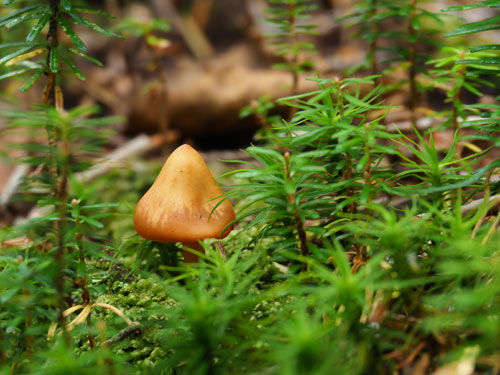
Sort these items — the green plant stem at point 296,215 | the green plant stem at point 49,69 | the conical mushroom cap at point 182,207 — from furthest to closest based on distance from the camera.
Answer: the green plant stem at point 49,69, the conical mushroom cap at point 182,207, the green plant stem at point 296,215

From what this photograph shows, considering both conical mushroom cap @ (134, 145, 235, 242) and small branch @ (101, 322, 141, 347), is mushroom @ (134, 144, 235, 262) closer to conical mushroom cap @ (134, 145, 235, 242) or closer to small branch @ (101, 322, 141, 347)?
conical mushroom cap @ (134, 145, 235, 242)

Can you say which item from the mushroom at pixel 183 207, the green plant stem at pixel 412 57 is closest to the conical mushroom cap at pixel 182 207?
the mushroom at pixel 183 207

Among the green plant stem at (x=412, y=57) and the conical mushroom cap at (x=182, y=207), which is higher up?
the green plant stem at (x=412, y=57)

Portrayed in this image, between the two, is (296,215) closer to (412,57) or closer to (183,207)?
(183,207)

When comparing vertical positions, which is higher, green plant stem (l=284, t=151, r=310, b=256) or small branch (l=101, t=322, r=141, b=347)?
green plant stem (l=284, t=151, r=310, b=256)

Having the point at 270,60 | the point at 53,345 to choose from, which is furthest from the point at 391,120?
the point at 53,345

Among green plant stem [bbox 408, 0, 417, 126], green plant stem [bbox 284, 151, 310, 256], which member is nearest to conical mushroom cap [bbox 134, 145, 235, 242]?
green plant stem [bbox 284, 151, 310, 256]

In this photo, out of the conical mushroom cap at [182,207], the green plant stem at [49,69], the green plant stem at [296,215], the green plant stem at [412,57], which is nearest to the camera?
the green plant stem at [296,215]

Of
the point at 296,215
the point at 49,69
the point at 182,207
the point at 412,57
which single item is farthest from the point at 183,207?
the point at 412,57

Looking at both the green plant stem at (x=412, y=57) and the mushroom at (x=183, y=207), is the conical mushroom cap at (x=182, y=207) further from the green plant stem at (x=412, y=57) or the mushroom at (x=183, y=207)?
the green plant stem at (x=412, y=57)
